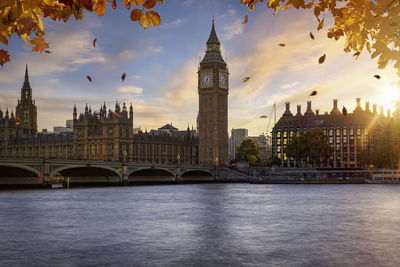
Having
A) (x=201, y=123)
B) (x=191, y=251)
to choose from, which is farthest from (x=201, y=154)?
(x=191, y=251)

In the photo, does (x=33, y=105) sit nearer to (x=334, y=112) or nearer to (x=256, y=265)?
(x=334, y=112)

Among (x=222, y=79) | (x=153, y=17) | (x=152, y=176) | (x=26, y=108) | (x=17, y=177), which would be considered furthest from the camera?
(x=26, y=108)

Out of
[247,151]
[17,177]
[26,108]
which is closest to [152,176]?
[247,151]

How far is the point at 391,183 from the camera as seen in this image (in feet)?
333

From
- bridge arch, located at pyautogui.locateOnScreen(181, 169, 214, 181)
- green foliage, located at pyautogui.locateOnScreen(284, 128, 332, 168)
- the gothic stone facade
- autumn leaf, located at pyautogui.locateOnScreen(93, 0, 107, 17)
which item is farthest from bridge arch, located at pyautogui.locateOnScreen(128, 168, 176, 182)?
autumn leaf, located at pyautogui.locateOnScreen(93, 0, 107, 17)

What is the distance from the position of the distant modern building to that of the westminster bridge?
3653cm

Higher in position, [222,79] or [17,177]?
[222,79]

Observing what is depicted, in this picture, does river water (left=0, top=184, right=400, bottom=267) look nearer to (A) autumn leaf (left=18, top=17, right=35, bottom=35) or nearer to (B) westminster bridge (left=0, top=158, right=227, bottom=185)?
(A) autumn leaf (left=18, top=17, right=35, bottom=35)

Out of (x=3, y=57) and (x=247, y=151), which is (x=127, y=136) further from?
(x=3, y=57)

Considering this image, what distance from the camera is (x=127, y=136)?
426 feet

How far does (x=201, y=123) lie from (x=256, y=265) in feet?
439

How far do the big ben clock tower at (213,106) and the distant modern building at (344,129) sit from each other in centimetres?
1852

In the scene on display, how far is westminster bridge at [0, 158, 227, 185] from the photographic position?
7450cm

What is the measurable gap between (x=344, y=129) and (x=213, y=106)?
38420 millimetres
